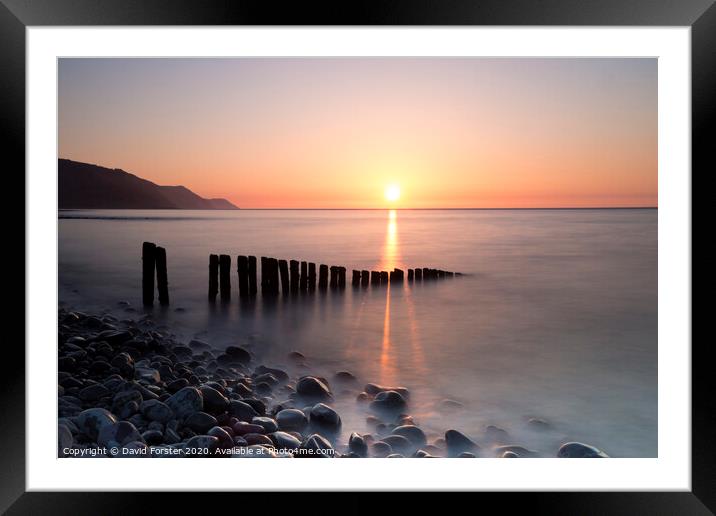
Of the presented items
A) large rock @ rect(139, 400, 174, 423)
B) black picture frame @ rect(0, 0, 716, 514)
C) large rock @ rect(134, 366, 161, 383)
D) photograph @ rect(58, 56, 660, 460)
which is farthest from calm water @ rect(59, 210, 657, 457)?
black picture frame @ rect(0, 0, 716, 514)

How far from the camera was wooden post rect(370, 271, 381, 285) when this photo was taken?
7.76 meters

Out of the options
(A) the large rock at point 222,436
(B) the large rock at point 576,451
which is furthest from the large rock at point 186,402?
(B) the large rock at point 576,451

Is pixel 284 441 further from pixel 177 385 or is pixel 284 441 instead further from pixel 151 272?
pixel 151 272

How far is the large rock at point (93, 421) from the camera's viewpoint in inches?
86.4

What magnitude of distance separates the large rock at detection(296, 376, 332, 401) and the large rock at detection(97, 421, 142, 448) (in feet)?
3.31

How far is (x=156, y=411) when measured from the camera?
7.64 feet

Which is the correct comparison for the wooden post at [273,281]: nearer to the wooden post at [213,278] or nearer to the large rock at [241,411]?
the wooden post at [213,278]

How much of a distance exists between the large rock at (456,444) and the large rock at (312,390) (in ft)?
2.57

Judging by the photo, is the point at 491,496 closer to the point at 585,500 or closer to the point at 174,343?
the point at 585,500

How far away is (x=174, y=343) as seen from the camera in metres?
4.21

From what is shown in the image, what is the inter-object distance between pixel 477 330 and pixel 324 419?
333 cm

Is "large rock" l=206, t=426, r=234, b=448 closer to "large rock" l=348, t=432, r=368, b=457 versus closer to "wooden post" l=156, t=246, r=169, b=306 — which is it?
"large rock" l=348, t=432, r=368, b=457

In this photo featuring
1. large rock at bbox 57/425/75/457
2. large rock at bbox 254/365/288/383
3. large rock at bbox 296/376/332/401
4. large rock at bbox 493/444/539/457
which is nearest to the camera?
large rock at bbox 57/425/75/457

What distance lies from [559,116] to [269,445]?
13.4 metres
